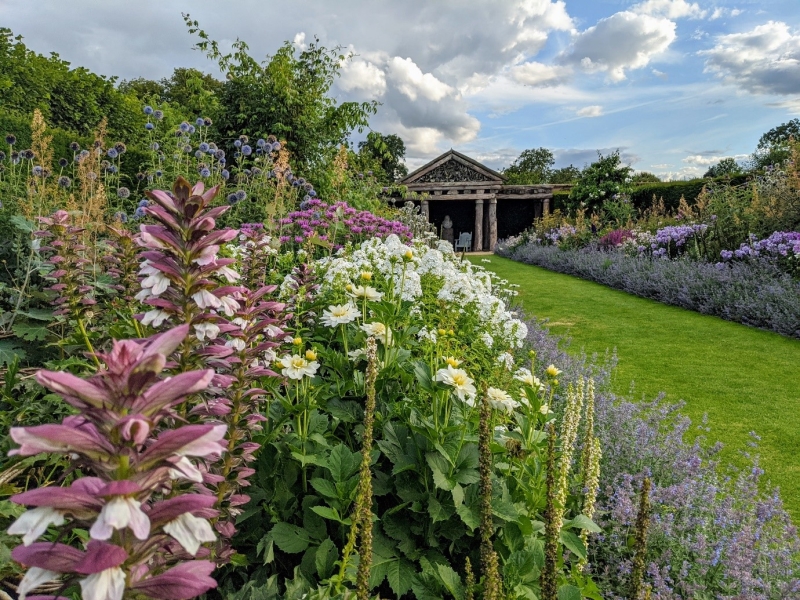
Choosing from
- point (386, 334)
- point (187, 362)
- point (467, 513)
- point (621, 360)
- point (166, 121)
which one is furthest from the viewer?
point (166, 121)

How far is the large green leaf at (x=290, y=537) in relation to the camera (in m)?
1.84

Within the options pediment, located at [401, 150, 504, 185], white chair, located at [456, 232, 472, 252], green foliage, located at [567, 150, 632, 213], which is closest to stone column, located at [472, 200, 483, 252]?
white chair, located at [456, 232, 472, 252]

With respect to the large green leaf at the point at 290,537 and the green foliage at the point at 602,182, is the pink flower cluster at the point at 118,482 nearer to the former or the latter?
the large green leaf at the point at 290,537

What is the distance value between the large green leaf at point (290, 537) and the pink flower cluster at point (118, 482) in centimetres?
119

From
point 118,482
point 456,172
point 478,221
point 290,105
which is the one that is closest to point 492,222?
point 478,221

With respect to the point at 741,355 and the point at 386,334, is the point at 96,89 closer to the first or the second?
the point at 386,334

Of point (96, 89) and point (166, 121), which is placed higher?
point (96, 89)

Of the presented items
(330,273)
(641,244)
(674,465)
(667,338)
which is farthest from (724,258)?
(330,273)

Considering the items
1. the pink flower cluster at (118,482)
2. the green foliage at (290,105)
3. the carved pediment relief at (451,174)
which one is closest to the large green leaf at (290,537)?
the pink flower cluster at (118,482)

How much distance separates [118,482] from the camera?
630mm

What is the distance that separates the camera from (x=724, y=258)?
34.4 feet

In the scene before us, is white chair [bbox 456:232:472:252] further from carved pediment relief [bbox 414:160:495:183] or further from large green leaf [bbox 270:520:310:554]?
large green leaf [bbox 270:520:310:554]

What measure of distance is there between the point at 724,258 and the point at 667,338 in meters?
4.34

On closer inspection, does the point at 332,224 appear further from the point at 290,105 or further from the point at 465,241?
the point at 465,241
